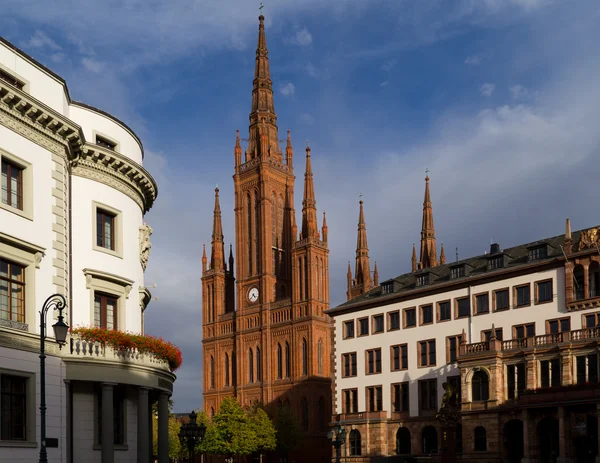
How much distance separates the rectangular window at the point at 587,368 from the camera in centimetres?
6012

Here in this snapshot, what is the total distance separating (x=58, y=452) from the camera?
30984 millimetres

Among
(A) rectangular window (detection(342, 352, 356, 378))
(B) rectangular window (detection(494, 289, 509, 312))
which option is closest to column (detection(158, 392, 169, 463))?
(B) rectangular window (detection(494, 289, 509, 312))

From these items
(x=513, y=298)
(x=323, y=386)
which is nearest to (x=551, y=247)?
(x=513, y=298)

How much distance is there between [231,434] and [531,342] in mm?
46705

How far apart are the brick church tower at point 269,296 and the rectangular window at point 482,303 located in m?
49.1

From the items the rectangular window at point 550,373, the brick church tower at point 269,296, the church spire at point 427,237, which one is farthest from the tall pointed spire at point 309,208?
the rectangular window at point 550,373

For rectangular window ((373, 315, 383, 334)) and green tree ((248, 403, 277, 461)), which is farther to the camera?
green tree ((248, 403, 277, 461))

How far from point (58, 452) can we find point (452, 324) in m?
48.5

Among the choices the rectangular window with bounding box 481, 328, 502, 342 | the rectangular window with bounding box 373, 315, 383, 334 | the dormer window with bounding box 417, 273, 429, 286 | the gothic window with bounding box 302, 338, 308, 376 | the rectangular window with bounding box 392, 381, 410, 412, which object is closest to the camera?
the rectangular window with bounding box 481, 328, 502, 342

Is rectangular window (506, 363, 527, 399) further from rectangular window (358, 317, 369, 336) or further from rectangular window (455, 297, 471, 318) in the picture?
rectangular window (358, 317, 369, 336)

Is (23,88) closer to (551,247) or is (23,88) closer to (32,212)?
(32,212)

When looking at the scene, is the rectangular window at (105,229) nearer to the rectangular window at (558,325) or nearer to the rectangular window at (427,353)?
the rectangular window at (558,325)

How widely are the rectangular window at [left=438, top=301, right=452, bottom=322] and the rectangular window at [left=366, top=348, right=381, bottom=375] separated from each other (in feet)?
25.6

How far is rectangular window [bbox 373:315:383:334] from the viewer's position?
8119cm
